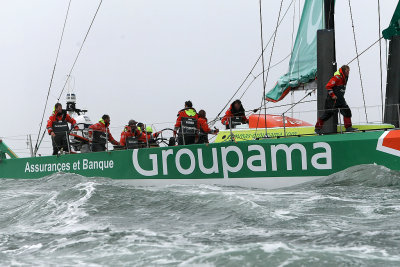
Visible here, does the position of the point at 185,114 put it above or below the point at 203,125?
above

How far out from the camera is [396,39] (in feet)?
26.5

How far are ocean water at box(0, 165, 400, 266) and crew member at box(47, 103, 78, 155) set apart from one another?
3091 mm

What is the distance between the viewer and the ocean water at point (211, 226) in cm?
368

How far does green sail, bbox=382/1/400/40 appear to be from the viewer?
7941 mm

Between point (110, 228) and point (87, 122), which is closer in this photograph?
point (110, 228)

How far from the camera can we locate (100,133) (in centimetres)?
1009

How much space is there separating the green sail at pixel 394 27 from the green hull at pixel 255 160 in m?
1.60

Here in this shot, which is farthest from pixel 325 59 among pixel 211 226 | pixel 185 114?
pixel 211 226

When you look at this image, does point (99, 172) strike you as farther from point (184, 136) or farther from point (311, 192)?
point (311, 192)

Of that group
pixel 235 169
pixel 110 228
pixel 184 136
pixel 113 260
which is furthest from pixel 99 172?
pixel 113 260

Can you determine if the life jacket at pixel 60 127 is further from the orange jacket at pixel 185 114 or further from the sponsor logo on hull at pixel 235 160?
the orange jacket at pixel 185 114

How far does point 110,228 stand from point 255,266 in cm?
161

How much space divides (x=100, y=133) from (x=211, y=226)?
5777mm

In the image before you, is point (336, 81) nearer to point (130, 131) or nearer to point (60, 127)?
point (130, 131)
